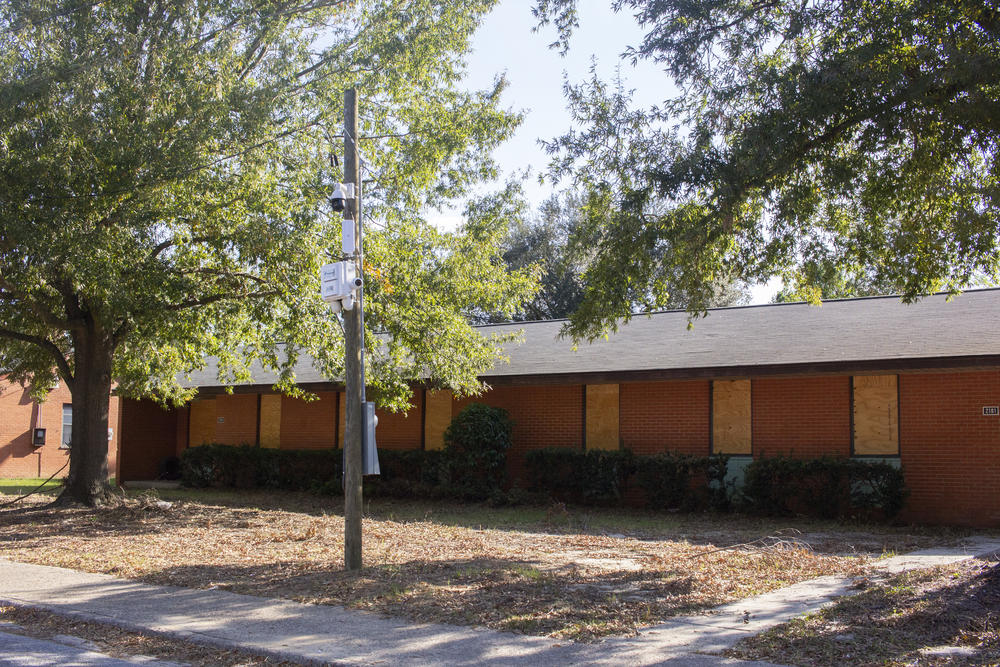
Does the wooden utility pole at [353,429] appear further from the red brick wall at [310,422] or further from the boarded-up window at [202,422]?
the boarded-up window at [202,422]

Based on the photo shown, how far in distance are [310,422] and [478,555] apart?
13142mm

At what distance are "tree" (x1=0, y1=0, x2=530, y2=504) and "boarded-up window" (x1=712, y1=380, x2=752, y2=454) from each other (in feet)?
14.7

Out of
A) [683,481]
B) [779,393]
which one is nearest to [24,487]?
[683,481]

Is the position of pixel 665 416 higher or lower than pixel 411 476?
higher

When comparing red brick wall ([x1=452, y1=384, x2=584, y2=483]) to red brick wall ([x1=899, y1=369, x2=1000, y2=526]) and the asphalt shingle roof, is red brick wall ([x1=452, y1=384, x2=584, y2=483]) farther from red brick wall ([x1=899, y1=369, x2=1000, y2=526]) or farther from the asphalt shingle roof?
red brick wall ([x1=899, y1=369, x2=1000, y2=526])

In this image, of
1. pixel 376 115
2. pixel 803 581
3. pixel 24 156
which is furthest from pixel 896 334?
pixel 24 156

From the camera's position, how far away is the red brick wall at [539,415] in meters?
19.2

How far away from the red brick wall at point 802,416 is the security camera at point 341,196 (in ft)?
32.0

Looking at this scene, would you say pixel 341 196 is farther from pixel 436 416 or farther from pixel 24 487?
pixel 24 487

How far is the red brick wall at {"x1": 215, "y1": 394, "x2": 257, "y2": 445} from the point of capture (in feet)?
81.0

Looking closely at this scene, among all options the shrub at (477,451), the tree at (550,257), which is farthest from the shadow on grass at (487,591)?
the tree at (550,257)

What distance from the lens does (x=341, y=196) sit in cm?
992

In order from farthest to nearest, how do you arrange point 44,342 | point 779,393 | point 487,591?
point 779,393 < point 44,342 < point 487,591

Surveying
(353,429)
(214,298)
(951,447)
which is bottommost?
(951,447)
